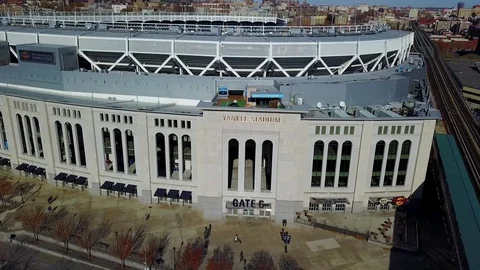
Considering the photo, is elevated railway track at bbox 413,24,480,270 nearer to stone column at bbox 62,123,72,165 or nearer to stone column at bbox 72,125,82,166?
stone column at bbox 72,125,82,166

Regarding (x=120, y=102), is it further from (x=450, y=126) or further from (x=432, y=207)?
(x=450, y=126)

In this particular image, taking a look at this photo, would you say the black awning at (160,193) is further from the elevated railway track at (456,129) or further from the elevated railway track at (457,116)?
the elevated railway track at (457,116)

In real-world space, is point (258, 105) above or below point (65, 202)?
above

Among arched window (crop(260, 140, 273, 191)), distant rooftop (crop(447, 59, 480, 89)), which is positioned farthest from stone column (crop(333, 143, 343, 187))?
distant rooftop (crop(447, 59, 480, 89))

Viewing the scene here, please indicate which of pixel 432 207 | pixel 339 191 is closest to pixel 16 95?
pixel 339 191

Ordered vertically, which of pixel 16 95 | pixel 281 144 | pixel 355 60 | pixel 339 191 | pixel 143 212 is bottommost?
pixel 143 212

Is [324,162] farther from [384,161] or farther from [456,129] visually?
[456,129]

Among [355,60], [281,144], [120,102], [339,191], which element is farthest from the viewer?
[355,60]
